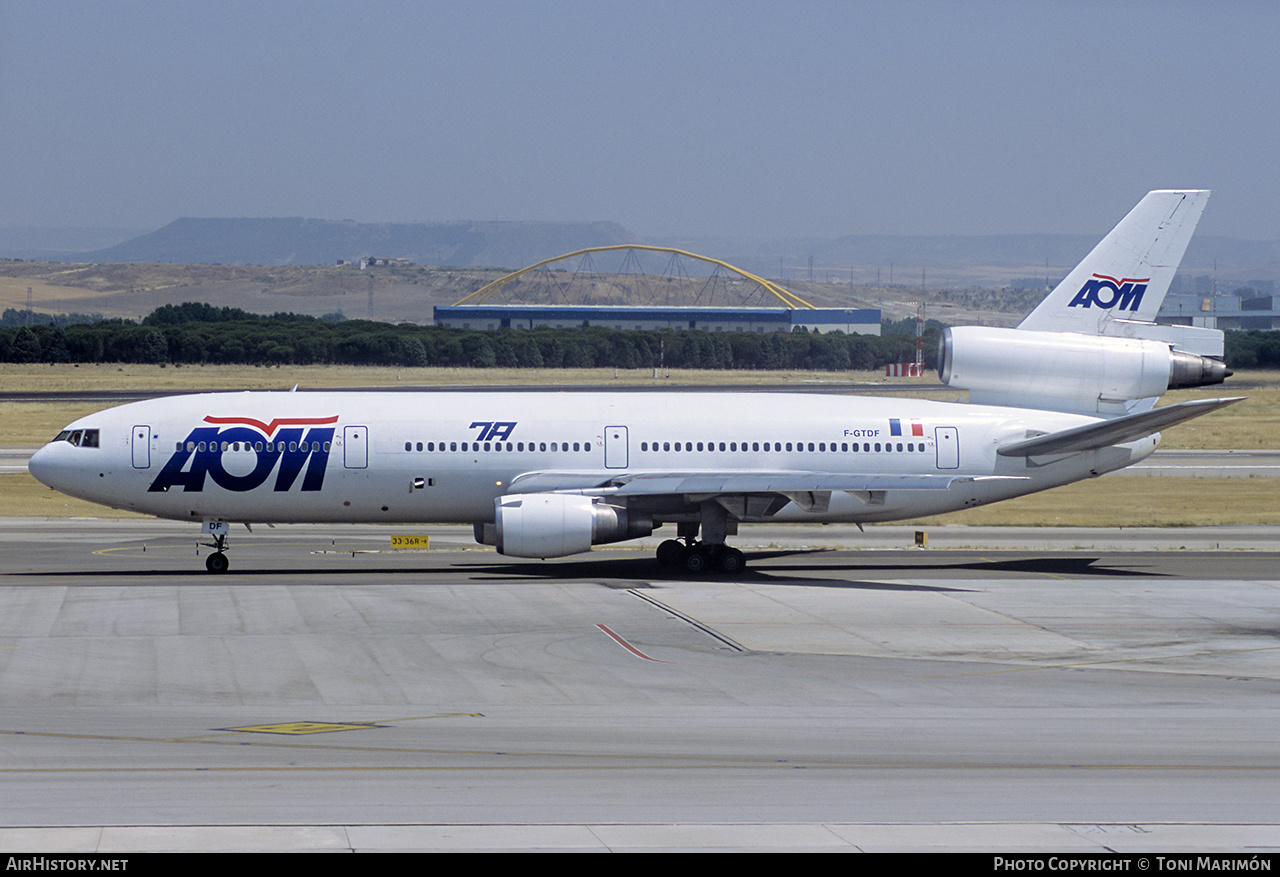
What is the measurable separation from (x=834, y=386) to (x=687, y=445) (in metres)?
82.4

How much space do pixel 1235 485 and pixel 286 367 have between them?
4169 inches

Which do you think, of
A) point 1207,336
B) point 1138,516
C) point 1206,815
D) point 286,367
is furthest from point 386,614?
point 286,367

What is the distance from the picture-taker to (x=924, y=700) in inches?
914

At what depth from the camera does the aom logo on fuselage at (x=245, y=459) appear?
37.9 metres

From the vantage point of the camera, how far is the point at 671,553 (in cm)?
4016

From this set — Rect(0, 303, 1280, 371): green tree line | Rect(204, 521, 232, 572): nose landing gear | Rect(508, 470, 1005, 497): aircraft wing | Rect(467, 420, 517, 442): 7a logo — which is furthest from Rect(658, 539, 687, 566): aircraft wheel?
Rect(0, 303, 1280, 371): green tree line

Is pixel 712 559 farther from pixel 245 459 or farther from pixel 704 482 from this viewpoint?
pixel 245 459

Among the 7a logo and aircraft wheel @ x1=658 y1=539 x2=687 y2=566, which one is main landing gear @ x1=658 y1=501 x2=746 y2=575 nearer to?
aircraft wheel @ x1=658 y1=539 x2=687 y2=566

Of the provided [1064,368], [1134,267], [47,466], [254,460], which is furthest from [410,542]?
[1134,267]

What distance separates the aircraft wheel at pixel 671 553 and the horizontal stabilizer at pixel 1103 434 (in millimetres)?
9839

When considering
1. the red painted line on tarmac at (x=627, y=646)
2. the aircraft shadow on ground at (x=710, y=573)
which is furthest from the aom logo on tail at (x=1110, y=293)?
the red painted line on tarmac at (x=627, y=646)

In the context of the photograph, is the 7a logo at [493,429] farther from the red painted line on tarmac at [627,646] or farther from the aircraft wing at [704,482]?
the red painted line on tarmac at [627,646]

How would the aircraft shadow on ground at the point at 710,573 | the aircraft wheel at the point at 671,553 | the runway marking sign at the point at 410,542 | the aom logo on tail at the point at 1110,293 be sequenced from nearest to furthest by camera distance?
the aircraft shadow on ground at the point at 710,573, the aircraft wheel at the point at 671,553, the aom logo on tail at the point at 1110,293, the runway marking sign at the point at 410,542

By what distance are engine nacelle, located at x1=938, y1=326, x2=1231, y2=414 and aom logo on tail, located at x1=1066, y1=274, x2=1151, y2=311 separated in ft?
3.26
